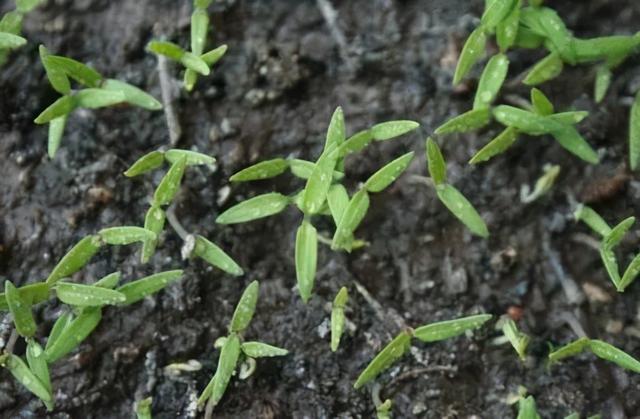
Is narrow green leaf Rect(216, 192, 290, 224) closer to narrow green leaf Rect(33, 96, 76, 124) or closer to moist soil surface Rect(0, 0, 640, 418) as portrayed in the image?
moist soil surface Rect(0, 0, 640, 418)

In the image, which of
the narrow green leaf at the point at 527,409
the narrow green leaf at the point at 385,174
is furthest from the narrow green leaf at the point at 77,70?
the narrow green leaf at the point at 527,409

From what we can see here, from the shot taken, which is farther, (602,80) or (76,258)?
(602,80)

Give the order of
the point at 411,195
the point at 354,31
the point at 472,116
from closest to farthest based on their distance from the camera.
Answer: the point at 472,116
the point at 411,195
the point at 354,31

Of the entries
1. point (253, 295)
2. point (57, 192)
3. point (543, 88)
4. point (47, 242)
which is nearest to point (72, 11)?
point (57, 192)

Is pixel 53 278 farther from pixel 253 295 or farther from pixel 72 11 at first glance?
pixel 72 11

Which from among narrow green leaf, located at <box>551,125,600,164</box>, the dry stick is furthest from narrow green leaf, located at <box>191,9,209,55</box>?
narrow green leaf, located at <box>551,125,600,164</box>

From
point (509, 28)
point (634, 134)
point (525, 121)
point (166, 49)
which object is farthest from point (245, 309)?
point (634, 134)

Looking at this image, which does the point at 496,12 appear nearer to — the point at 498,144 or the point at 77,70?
the point at 498,144
